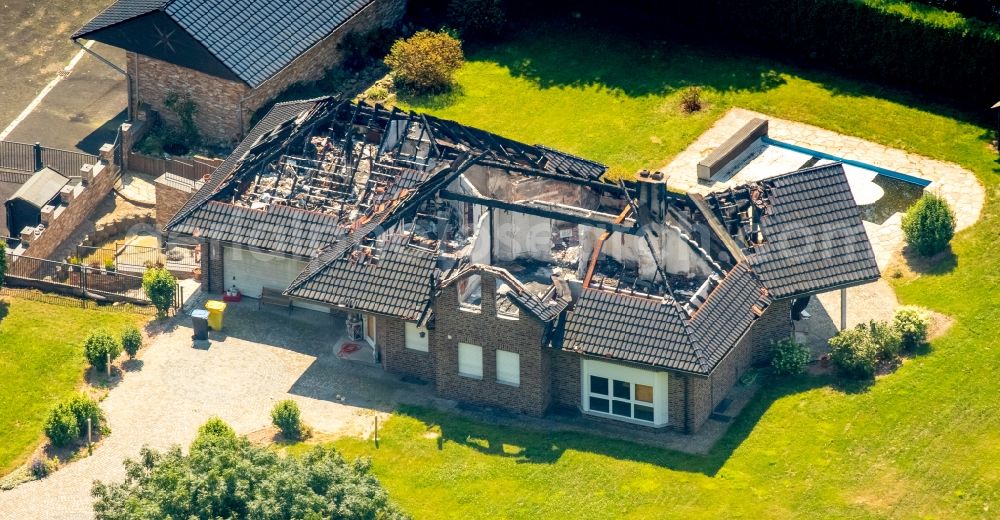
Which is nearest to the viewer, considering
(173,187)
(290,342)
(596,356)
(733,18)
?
(596,356)

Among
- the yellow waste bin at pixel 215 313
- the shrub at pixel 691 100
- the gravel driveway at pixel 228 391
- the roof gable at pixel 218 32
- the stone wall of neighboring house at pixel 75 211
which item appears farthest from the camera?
the shrub at pixel 691 100

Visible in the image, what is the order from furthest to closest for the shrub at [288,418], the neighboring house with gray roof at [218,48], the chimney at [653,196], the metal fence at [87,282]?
1. the neighboring house with gray roof at [218,48]
2. the metal fence at [87,282]
3. the chimney at [653,196]
4. the shrub at [288,418]

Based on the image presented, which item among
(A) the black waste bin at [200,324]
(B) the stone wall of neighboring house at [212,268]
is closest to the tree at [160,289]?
(A) the black waste bin at [200,324]

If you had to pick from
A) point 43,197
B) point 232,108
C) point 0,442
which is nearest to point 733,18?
point 232,108

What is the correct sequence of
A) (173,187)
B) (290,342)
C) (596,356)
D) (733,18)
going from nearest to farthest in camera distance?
(596,356) → (290,342) → (173,187) → (733,18)

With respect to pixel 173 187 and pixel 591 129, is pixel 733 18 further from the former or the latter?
pixel 173 187

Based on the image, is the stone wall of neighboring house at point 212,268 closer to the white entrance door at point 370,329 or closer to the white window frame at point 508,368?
the white entrance door at point 370,329

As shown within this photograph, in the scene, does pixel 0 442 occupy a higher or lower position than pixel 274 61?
lower

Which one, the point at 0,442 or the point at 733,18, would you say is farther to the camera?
the point at 733,18
